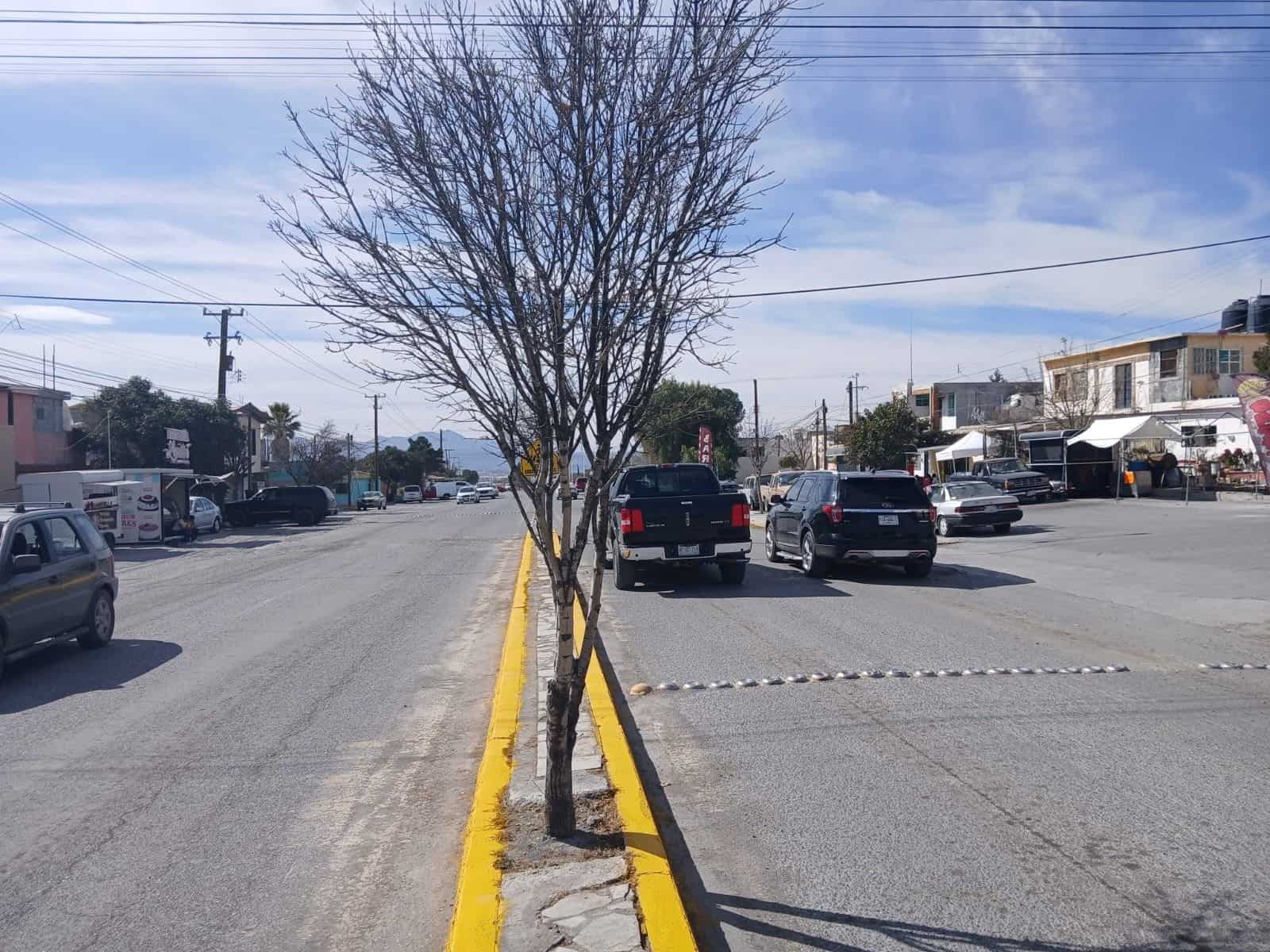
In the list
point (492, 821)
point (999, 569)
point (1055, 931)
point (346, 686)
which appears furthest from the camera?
point (999, 569)

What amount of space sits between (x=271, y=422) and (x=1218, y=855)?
7430 cm

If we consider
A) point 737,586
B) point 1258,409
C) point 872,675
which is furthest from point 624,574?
point 1258,409

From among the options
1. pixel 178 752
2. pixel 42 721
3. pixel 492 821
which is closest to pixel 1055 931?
pixel 492 821

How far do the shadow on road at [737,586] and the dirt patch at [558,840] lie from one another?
9.34 m

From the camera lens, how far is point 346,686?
30.2 feet

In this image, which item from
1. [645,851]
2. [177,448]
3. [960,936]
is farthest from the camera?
[177,448]

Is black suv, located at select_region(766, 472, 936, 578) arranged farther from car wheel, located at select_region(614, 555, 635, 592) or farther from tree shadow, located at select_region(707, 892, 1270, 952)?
tree shadow, located at select_region(707, 892, 1270, 952)

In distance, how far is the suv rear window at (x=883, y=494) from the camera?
16469 mm

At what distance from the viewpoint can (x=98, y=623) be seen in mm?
11250

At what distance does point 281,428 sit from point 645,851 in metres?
73.5

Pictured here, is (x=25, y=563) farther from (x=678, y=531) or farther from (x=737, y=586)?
(x=737, y=586)

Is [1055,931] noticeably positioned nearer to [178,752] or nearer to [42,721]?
[178,752]

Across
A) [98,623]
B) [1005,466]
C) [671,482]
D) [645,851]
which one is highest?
[1005,466]

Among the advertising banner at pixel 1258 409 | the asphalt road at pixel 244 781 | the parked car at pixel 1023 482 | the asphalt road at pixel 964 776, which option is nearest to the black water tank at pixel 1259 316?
the parked car at pixel 1023 482
